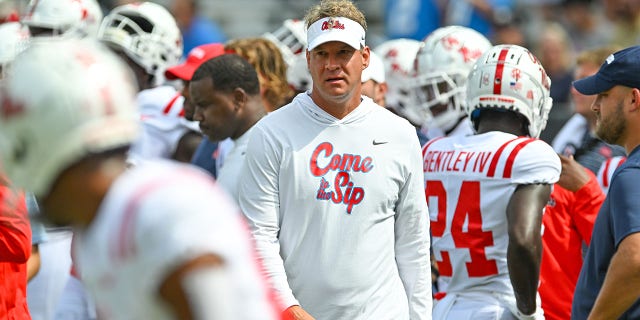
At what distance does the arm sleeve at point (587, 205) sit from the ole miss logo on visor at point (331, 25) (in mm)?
1614

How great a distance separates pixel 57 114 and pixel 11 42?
4359 mm

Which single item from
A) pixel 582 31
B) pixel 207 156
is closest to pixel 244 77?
pixel 207 156

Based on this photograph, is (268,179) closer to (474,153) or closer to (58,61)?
(474,153)

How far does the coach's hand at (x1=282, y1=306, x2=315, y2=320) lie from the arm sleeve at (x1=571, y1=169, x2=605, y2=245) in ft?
6.15

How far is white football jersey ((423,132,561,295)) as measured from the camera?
5285mm

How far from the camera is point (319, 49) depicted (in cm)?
507

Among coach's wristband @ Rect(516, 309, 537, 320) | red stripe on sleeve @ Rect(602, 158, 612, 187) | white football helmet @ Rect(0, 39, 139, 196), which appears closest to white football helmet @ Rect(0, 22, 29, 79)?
coach's wristband @ Rect(516, 309, 537, 320)

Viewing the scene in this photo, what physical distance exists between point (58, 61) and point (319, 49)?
2.72m

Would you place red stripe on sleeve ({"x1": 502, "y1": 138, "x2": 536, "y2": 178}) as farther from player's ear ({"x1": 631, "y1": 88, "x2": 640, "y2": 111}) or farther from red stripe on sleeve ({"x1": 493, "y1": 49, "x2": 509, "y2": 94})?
player's ear ({"x1": 631, "y1": 88, "x2": 640, "y2": 111})

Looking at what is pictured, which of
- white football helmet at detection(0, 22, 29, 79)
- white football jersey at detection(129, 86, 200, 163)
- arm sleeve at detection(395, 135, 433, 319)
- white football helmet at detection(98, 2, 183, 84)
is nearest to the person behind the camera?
arm sleeve at detection(395, 135, 433, 319)

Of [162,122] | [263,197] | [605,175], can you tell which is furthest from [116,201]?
[162,122]

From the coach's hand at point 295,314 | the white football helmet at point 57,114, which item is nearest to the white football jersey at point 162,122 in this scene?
the coach's hand at point 295,314

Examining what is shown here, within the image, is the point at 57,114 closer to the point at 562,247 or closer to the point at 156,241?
the point at 156,241

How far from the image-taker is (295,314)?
4.57 meters
